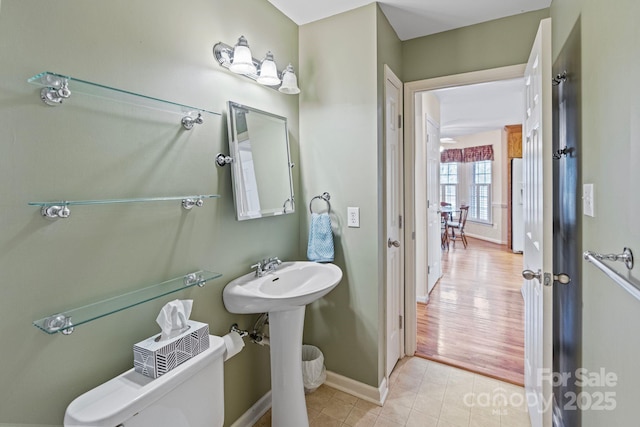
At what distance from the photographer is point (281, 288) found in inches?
68.9

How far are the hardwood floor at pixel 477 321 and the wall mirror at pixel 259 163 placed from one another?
5.79ft

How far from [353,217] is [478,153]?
6.56 metres

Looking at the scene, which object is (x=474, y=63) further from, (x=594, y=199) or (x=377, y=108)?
(x=594, y=199)

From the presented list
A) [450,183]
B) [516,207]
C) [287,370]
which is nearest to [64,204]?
[287,370]

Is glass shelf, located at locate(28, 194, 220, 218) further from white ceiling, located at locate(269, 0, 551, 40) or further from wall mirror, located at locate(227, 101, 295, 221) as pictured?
white ceiling, located at locate(269, 0, 551, 40)

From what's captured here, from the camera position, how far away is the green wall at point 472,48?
2.01 metres

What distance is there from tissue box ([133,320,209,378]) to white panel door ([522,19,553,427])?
1452 mm

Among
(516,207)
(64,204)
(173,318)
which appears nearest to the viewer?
(64,204)

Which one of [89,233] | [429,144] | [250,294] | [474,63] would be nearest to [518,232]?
[429,144]

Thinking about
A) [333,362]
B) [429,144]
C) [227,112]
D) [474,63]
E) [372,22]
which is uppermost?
[372,22]

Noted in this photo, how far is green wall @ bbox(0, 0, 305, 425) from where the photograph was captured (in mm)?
877

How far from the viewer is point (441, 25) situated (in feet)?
7.07

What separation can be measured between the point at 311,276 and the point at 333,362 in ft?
2.25

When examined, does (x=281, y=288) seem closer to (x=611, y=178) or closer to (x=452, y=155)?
(x=611, y=178)
